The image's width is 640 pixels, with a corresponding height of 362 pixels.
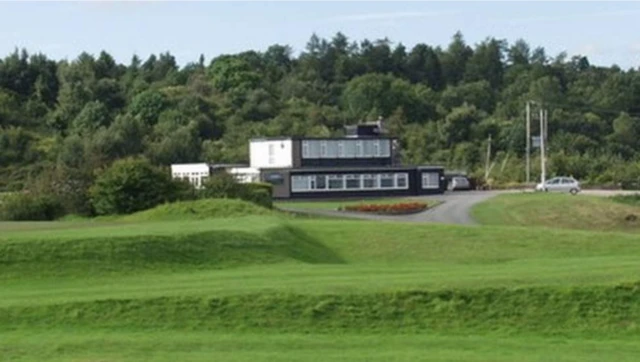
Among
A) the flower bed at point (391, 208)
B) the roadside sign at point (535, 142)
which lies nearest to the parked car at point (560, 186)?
the roadside sign at point (535, 142)

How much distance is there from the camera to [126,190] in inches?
2287

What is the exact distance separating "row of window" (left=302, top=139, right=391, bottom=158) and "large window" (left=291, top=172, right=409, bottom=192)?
2613 millimetres

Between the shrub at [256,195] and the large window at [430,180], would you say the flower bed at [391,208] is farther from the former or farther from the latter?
the large window at [430,180]

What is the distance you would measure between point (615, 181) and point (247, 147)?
95.2 feet

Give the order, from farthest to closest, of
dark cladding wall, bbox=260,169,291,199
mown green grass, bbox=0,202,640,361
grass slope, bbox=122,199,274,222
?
dark cladding wall, bbox=260,169,291,199 < grass slope, bbox=122,199,274,222 < mown green grass, bbox=0,202,640,361

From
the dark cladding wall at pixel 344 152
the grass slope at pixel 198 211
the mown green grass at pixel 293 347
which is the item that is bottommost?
the mown green grass at pixel 293 347

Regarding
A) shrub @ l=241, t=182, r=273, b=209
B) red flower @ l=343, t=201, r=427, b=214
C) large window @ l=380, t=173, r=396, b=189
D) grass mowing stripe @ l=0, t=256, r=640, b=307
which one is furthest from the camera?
large window @ l=380, t=173, r=396, b=189

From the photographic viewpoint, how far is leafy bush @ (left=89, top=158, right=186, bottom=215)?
190 ft

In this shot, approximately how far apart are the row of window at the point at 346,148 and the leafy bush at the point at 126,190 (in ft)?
114

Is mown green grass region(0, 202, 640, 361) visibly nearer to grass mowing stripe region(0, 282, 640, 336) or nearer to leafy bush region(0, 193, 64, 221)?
grass mowing stripe region(0, 282, 640, 336)

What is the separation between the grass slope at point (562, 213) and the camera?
210 feet

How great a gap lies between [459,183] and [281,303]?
7698 cm

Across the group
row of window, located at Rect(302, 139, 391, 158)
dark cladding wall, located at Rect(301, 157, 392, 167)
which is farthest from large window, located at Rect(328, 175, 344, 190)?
row of window, located at Rect(302, 139, 391, 158)

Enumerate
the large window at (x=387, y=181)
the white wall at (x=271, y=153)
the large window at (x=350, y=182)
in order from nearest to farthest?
1. the large window at (x=350, y=182)
2. the white wall at (x=271, y=153)
3. the large window at (x=387, y=181)
